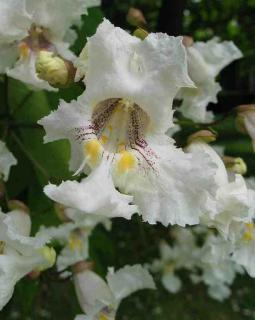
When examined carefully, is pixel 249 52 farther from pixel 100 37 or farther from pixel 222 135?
pixel 100 37

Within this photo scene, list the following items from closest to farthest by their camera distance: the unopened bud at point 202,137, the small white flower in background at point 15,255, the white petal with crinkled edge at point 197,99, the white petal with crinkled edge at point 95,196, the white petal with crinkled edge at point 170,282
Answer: the white petal with crinkled edge at point 95,196 → the small white flower in background at point 15,255 → the unopened bud at point 202,137 → the white petal with crinkled edge at point 197,99 → the white petal with crinkled edge at point 170,282

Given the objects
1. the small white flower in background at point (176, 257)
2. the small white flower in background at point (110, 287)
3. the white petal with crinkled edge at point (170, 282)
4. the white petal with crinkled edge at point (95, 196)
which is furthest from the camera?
the white petal with crinkled edge at point (170, 282)

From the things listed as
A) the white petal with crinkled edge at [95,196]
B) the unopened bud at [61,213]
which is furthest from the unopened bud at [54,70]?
the unopened bud at [61,213]

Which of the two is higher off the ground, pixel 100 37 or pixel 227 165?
pixel 100 37

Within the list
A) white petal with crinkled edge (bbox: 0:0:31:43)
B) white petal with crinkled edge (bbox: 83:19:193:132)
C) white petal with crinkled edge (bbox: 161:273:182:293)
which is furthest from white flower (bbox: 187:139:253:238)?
white petal with crinkled edge (bbox: 161:273:182:293)

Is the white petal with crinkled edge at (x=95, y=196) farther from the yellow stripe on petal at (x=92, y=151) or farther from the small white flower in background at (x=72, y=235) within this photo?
the small white flower in background at (x=72, y=235)

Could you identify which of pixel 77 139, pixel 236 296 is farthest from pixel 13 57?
pixel 236 296

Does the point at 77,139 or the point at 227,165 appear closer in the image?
the point at 77,139
